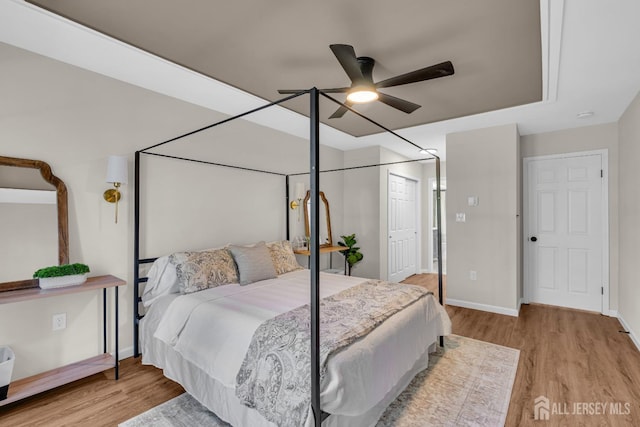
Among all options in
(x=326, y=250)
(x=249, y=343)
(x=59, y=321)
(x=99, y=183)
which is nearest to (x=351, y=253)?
(x=326, y=250)

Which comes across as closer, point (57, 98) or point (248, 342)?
point (248, 342)

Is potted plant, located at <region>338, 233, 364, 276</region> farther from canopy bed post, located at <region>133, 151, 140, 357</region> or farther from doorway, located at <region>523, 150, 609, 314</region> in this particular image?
canopy bed post, located at <region>133, 151, 140, 357</region>

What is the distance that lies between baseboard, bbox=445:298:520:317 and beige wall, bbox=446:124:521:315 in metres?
0.01

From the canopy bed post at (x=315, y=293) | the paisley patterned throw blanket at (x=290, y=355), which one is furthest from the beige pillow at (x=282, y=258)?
the canopy bed post at (x=315, y=293)

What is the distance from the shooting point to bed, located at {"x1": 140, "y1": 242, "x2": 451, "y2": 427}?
1586mm

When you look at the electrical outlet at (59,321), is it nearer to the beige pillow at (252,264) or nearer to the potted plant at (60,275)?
the potted plant at (60,275)

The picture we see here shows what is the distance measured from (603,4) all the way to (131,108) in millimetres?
3475

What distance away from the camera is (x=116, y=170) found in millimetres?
2465

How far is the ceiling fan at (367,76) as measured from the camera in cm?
183

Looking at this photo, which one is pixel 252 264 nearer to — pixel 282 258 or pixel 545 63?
pixel 282 258

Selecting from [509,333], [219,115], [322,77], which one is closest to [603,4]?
[322,77]

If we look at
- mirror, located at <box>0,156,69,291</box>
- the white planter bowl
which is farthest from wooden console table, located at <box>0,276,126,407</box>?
mirror, located at <box>0,156,69,291</box>

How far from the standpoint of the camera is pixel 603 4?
1.66m

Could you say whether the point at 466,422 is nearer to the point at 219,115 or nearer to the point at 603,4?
the point at 603,4
